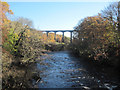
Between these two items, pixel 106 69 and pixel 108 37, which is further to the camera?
pixel 108 37

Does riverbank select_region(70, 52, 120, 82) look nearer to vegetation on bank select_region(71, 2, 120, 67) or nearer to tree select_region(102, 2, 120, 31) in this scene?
vegetation on bank select_region(71, 2, 120, 67)

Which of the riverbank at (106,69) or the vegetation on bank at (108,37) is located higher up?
the vegetation on bank at (108,37)

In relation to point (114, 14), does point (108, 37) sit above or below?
below

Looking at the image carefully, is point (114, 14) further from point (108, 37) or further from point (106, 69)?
point (106, 69)

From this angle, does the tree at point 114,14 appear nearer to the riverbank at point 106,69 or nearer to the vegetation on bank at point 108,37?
the vegetation on bank at point 108,37

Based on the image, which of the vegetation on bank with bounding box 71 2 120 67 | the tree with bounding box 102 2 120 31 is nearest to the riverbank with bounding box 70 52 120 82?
the vegetation on bank with bounding box 71 2 120 67

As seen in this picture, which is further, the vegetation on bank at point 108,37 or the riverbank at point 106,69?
the vegetation on bank at point 108,37

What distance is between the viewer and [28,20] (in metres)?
11.6

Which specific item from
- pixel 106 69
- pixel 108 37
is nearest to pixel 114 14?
pixel 108 37

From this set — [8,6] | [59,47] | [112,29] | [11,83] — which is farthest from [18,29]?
[59,47]

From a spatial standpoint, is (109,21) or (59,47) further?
(59,47)

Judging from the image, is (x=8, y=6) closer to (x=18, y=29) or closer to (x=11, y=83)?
(x=18, y=29)

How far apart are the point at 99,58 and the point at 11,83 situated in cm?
828

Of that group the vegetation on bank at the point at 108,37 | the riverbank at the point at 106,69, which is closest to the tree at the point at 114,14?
the vegetation on bank at the point at 108,37
